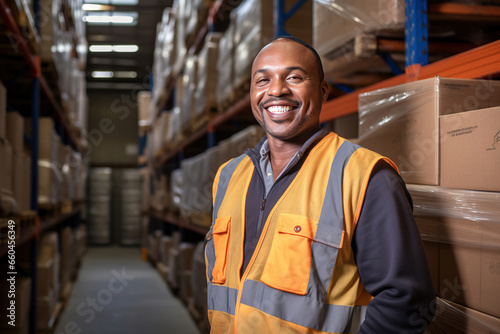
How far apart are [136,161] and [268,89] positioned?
15.7 m

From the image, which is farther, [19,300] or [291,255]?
[19,300]

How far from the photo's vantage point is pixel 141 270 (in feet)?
33.9

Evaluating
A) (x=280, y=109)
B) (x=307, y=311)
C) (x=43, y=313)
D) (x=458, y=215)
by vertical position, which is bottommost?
(x=43, y=313)

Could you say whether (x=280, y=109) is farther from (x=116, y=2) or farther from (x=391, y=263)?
(x=116, y=2)

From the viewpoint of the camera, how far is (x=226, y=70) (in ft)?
15.8

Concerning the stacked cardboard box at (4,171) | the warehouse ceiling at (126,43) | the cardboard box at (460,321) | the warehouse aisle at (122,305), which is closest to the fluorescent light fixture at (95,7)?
the warehouse ceiling at (126,43)

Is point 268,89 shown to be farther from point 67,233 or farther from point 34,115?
point 67,233

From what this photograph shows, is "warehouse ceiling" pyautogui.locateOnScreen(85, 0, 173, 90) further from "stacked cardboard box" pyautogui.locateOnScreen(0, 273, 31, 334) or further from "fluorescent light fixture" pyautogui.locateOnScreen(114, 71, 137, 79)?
"stacked cardboard box" pyautogui.locateOnScreen(0, 273, 31, 334)

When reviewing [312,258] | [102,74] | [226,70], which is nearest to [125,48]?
[102,74]

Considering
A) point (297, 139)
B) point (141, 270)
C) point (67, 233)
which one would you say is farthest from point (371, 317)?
point (141, 270)

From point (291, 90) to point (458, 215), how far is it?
28.8 inches

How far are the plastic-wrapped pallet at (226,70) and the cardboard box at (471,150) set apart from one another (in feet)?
9.81

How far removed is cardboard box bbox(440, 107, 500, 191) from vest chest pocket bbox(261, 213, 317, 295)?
64 centimetres

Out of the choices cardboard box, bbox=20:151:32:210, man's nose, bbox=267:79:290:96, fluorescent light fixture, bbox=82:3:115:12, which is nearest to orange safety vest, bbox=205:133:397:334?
man's nose, bbox=267:79:290:96
